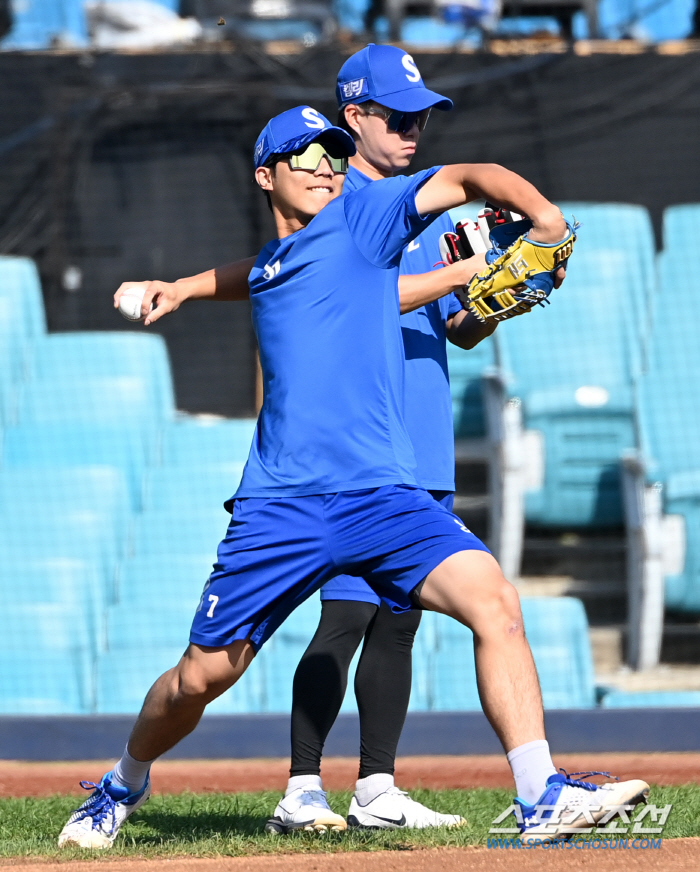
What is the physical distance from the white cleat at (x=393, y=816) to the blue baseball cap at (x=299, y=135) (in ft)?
5.23

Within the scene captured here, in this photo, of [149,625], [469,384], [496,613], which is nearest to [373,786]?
[496,613]

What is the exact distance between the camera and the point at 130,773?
2.93 meters

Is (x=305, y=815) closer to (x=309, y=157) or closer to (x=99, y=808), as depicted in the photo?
(x=99, y=808)

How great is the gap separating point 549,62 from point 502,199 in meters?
4.92

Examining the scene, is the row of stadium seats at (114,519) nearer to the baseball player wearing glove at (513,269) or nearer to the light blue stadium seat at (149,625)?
the light blue stadium seat at (149,625)

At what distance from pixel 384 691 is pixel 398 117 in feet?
4.88

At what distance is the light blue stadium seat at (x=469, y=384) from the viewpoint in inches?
251

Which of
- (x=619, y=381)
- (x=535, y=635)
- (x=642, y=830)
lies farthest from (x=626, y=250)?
(x=642, y=830)

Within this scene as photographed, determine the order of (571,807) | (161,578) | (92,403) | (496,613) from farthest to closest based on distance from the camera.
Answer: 1. (92,403)
2. (161,578)
3. (496,613)
4. (571,807)

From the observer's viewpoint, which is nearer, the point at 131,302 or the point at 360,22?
the point at 131,302

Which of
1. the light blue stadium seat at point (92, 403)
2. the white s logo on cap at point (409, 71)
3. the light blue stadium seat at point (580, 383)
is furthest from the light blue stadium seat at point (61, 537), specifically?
the white s logo on cap at point (409, 71)

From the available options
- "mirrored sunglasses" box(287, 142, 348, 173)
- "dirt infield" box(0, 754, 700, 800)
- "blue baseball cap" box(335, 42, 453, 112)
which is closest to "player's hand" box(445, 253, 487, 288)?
"mirrored sunglasses" box(287, 142, 348, 173)

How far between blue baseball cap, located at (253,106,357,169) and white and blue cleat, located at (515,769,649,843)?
1442 millimetres

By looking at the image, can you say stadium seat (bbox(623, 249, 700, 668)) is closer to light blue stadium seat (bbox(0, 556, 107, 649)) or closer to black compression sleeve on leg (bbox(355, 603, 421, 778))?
light blue stadium seat (bbox(0, 556, 107, 649))
